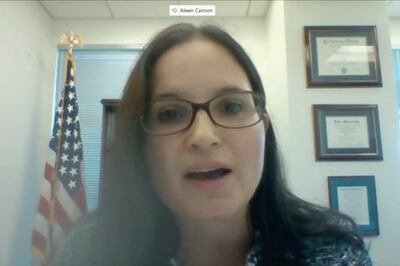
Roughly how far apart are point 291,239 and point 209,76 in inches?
15.3

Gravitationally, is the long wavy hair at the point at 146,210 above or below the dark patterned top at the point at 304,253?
above

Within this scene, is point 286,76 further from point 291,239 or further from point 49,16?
point 49,16

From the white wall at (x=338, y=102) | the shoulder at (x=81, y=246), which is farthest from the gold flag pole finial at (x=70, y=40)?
the shoulder at (x=81, y=246)

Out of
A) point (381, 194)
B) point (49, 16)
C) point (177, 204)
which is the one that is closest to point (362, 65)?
point (381, 194)

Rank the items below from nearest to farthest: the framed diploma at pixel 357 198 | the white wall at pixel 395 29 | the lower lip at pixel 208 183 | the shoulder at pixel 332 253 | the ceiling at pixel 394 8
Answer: the lower lip at pixel 208 183
the shoulder at pixel 332 253
the framed diploma at pixel 357 198
the ceiling at pixel 394 8
the white wall at pixel 395 29

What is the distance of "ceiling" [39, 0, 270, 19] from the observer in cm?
268

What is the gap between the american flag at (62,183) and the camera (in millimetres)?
2180

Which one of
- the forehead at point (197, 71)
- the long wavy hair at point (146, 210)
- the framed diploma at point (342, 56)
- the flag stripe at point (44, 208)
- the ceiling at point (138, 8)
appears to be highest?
the ceiling at point (138, 8)

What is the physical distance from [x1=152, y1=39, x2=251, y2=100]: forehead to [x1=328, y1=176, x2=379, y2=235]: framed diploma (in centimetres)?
152

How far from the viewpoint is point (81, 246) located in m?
0.81

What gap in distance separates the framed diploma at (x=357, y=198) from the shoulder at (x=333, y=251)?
1.31 m

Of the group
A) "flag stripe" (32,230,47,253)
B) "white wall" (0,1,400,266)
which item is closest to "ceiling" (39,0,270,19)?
"white wall" (0,1,400,266)

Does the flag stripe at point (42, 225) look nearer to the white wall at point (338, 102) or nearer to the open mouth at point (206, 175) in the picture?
the white wall at point (338, 102)
